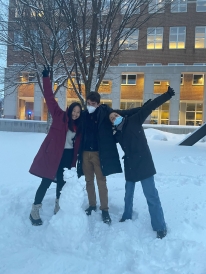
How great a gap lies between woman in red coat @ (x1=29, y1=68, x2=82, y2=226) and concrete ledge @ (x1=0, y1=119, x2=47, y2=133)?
15.9 m

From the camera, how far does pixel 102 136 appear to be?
395 cm

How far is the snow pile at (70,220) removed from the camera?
354 centimetres

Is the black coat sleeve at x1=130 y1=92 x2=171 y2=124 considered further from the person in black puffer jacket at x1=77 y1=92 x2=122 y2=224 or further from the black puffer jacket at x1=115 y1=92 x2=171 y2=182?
the person in black puffer jacket at x1=77 y1=92 x2=122 y2=224

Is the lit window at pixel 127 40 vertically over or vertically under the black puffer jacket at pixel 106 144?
over

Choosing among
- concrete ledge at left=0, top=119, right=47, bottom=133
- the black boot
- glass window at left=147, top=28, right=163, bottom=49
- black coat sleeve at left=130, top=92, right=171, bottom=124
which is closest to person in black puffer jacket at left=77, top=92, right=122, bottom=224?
black coat sleeve at left=130, top=92, right=171, bottom=124

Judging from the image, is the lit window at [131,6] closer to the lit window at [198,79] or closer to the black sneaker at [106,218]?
the black sneaker at [106,218]

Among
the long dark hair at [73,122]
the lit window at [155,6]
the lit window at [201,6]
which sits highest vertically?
the lit window at [201,6]

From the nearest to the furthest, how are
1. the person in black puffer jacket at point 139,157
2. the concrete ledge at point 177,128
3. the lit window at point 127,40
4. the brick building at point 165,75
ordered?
1. the person in black puffer jacket at point 139,157
2. the lit window at point 127,40
3. the concrete ledge at point 177,128
4. the brick building at point 165,75

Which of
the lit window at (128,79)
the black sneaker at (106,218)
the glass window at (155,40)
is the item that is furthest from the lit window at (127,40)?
the glass window at (155,40)

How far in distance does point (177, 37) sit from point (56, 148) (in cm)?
3027

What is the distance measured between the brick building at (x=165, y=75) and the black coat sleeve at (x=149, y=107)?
26.2 m

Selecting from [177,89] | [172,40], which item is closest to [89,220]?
[177,89]

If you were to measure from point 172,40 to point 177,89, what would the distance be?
560 centimetres

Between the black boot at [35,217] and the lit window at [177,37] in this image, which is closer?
the black boot at [35,217]
